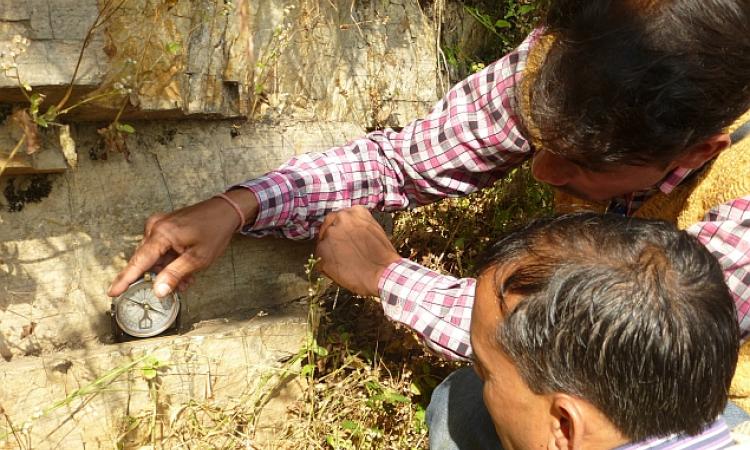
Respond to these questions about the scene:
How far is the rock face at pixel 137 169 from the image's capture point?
2.49 meters

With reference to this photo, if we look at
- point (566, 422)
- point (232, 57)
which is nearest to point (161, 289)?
point (232, 57)

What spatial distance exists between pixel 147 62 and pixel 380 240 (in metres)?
1.07

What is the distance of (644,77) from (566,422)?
0.83 metres

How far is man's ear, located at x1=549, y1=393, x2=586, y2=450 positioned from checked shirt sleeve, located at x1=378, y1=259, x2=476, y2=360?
0.76 meters

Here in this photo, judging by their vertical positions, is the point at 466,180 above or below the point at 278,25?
below

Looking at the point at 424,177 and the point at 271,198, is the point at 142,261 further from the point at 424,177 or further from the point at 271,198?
the point at 424,177

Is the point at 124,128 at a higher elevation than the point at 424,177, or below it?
higher

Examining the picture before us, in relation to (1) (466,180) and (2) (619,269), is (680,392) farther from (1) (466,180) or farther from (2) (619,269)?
(1) (466,180)

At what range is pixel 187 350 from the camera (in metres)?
2.71

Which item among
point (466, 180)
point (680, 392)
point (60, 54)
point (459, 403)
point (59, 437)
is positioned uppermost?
point (60, 54)

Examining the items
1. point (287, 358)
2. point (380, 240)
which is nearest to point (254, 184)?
point (380, 240)

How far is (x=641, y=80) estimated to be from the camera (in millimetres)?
1793

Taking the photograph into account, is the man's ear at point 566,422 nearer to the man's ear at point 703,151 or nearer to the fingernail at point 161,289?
the man's ear at point 703,151

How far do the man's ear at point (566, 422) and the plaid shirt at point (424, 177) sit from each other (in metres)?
0.76
